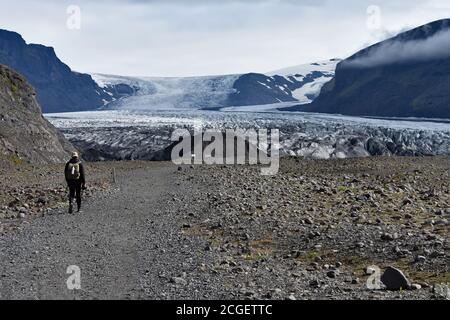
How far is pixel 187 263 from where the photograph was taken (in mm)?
9625

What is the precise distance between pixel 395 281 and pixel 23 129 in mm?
30778

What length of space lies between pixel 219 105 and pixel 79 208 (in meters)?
167

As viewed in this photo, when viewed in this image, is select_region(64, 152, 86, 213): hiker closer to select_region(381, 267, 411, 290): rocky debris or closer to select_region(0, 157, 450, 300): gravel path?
select_region(0, 157, 450, 300): gravel path

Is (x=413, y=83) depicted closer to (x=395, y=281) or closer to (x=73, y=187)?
(x=73, y=187)

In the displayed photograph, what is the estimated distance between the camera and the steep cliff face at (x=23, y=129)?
32.0 meters

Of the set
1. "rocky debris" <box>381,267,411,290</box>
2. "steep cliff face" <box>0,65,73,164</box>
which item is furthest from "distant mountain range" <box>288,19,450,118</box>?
"rocky debris" <box>381,267,411,290</box>

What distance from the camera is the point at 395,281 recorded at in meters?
8.05

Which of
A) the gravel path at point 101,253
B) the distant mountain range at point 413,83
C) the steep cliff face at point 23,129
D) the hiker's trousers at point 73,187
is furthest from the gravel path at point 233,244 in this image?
the distant mountain range at point 413,83

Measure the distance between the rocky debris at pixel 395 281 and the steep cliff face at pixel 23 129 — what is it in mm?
25593

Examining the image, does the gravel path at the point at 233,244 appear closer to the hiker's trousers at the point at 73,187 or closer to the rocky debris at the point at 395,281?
the rocky debris at the point at 395,281

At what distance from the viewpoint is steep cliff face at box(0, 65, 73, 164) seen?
32000mm

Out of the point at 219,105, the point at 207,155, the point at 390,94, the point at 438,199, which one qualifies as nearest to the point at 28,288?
the point at 438,199

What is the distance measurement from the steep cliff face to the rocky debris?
84.0 ft
